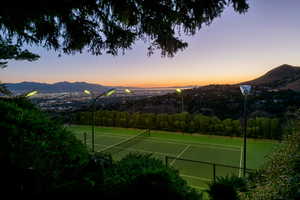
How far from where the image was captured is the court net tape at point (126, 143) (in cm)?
997

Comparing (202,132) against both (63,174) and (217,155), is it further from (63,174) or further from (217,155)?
(63,174)

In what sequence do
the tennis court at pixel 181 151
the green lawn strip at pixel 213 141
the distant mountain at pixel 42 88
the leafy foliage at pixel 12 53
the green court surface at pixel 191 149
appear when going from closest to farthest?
the leafy foliage at pixel 12 53, the distant mountain at pixel 42 88, the tennis court at pixel 181 151, the green court surface at pixel 191 149, the green lawn strip at pixel 213 141

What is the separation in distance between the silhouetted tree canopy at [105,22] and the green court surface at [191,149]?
477cm

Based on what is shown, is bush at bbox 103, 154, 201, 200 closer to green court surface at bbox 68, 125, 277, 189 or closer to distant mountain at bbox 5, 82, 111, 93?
distant mountain at bbox 5, 82, 111, 93

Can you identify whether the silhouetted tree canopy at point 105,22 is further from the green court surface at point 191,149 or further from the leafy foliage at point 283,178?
the green court surface at point 191,149

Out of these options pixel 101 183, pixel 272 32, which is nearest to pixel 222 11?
pixel 101 183

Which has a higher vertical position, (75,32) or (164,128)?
(75,32)

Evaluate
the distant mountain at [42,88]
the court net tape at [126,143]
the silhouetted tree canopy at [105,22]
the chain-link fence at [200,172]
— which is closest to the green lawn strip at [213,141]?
the court net tape at [126,143]

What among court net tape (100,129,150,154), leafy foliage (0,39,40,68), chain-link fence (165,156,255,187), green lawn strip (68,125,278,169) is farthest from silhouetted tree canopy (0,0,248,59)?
court net tape (100,129,150,154)

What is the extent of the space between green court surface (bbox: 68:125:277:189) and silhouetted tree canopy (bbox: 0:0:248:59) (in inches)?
188

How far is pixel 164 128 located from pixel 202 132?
2774 millimetres

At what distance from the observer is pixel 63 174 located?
2.03 meters

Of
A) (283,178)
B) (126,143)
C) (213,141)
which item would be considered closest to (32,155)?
(283,178)

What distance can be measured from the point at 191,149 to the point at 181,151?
64cm
